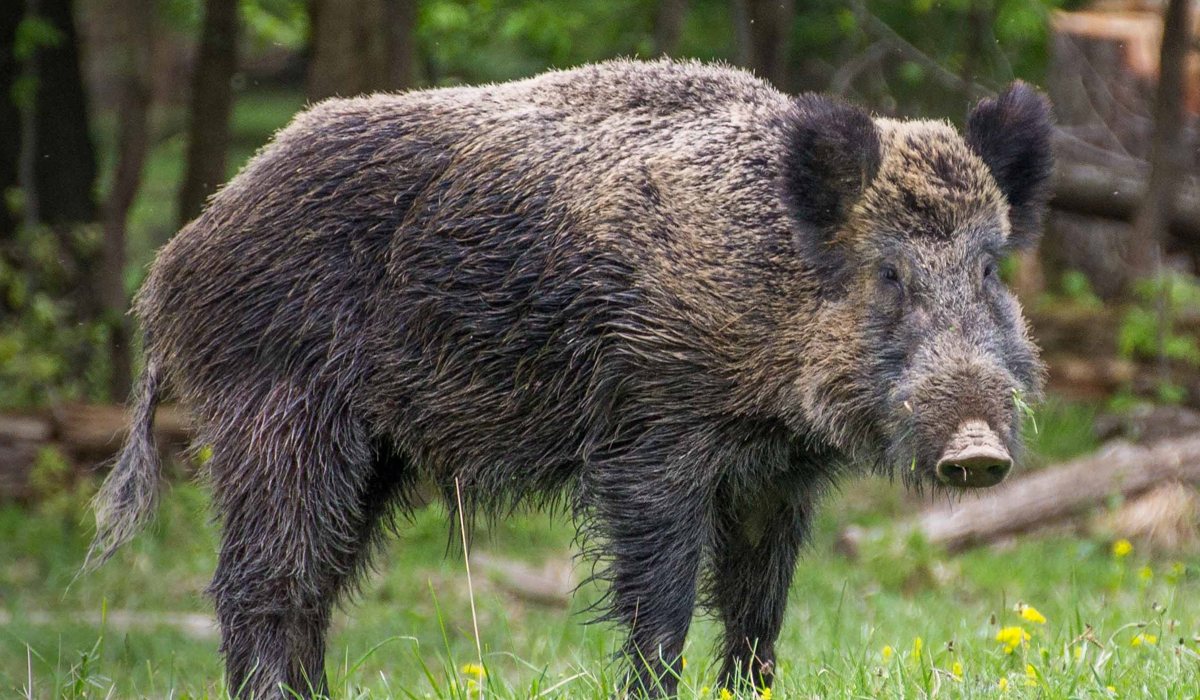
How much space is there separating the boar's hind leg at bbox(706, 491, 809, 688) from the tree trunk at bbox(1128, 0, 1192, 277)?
580cm

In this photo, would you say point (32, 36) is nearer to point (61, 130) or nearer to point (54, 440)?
point (61, 130)

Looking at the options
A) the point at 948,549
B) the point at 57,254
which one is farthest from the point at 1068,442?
the point at 57,254

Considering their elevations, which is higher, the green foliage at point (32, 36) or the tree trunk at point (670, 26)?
the tree trunk at point (670, 26)

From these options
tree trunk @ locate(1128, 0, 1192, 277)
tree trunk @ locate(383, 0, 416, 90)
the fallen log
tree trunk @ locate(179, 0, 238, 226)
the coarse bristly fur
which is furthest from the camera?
tree trunk @ locate(179, 0, 238, 226)

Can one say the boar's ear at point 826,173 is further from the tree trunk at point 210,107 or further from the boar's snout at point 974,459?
the tree trunk at point 210,107

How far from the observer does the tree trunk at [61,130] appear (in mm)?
11000

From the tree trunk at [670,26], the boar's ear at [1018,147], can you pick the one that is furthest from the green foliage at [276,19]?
the boar's ear at [1018,147]

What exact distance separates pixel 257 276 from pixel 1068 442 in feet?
23.5

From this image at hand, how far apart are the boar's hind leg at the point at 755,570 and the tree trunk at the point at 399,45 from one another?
476cm

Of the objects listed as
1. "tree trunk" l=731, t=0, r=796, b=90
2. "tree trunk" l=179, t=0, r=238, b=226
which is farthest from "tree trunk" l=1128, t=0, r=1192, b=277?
"tree trunk" l=179, t=0, r=238, b=226

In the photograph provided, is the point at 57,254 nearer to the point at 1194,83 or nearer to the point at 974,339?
the point at 974,339

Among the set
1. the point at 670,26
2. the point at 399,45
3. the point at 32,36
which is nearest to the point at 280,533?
the point at 399,45

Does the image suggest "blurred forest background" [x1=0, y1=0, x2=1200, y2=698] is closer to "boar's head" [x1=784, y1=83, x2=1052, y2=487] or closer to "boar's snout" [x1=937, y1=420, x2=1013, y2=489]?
"boar's head" [x1=784, y1=83, x2=1052, y2=487]

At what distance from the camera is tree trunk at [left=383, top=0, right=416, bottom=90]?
345 inches
